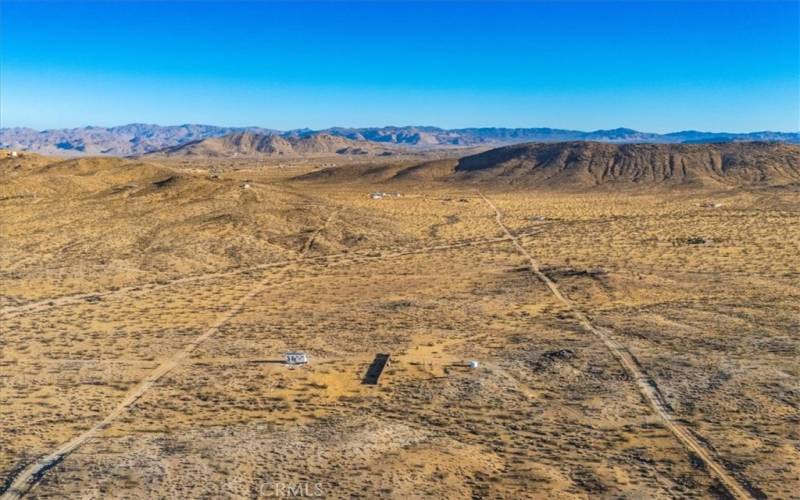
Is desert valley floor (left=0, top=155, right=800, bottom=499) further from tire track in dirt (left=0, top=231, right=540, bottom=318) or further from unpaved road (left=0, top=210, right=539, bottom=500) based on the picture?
tire track in dirt (left=0, top=231, right=540, bottom=318)

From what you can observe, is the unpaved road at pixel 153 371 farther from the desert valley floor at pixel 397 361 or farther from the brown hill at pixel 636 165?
the brown hill at pixel 636 165

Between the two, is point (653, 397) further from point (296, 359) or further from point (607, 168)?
point (607, 168)

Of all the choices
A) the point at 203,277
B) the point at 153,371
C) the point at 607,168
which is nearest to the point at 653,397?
the point at 153,371

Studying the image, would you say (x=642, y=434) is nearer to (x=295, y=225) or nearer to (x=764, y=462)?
(x=764, y=462)

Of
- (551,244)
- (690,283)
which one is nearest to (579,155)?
(551,244)

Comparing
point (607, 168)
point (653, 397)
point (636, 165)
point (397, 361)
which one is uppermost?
point (636, 165)
